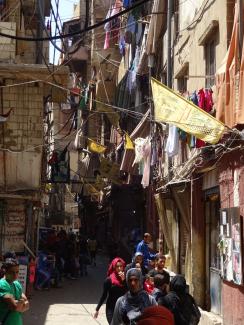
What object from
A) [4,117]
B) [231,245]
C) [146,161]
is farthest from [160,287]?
[4,117]

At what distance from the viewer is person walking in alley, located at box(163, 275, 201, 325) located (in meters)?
5.71

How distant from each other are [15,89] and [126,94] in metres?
8.79

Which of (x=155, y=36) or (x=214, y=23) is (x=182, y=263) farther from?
(x=155, y=36)

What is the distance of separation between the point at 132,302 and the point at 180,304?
0.65 metres

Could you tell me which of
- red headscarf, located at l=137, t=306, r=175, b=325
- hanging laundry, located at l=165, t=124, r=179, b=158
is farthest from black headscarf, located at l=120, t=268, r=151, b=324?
hanging laundry, located at l=165, t=124, r=179, b=158

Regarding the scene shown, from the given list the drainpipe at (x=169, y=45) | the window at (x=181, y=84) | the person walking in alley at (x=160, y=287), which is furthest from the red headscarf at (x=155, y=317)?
the drainpipe at (x=169, y=45)

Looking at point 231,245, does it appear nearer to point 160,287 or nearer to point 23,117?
point 160,287

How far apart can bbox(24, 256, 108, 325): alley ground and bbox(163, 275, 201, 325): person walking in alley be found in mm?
5747

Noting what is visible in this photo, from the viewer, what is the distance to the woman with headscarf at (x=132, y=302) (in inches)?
210

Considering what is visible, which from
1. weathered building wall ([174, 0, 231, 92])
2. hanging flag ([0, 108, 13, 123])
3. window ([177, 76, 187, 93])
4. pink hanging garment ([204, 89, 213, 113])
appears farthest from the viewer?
hanging flag ([0, 108, 13, 123])

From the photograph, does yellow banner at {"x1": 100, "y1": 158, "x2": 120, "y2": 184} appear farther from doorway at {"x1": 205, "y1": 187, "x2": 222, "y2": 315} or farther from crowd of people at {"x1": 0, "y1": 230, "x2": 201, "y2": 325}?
crowd of people at {"x1": 0, "y1": 230, "x2": 201, "y2": 325}

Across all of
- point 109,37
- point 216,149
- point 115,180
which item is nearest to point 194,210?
point 216,149

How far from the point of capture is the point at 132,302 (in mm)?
5406

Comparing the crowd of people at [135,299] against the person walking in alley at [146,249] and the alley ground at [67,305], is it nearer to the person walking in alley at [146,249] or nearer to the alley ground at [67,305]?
the person walking in alley at [146,249]
